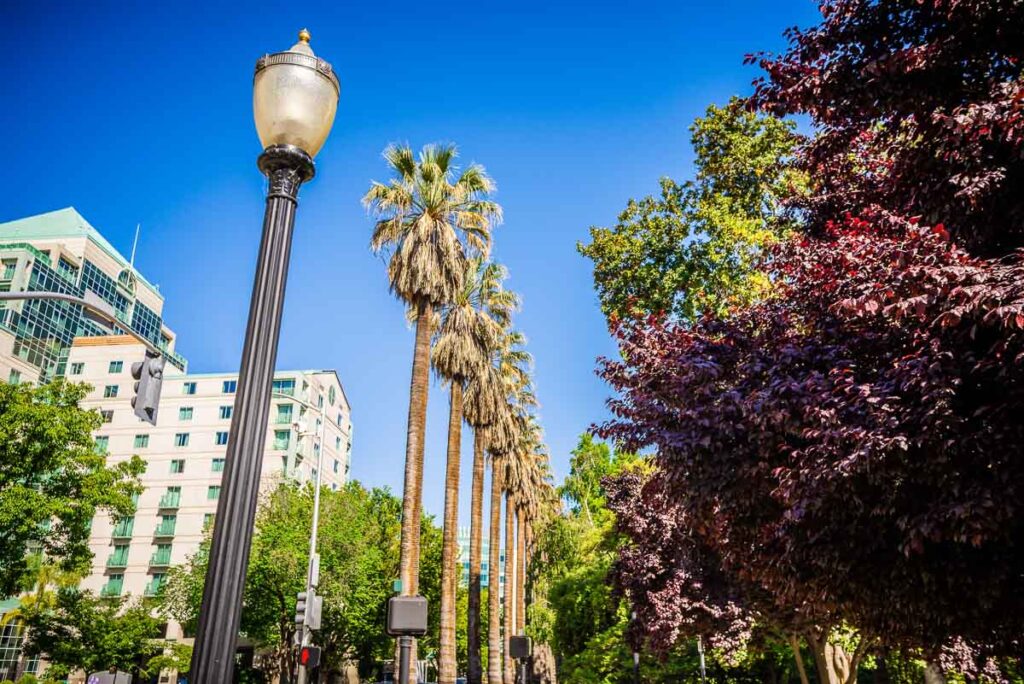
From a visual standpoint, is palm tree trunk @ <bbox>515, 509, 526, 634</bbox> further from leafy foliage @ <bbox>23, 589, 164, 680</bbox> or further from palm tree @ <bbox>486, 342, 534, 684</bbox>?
leafy foliage @ <bbox>23, 589, 164, 680</bbox>

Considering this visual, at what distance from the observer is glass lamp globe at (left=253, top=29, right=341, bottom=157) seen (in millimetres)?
3955

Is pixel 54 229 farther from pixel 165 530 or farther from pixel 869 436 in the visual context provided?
pixel 869 436

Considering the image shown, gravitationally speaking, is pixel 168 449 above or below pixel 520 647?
above

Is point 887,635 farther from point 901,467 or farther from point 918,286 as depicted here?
point 918,286

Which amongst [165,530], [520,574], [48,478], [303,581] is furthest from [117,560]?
[48,478]

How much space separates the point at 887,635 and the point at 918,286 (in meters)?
3.97

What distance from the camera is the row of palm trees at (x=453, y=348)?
21.4 meters

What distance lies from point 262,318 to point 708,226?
16.8m

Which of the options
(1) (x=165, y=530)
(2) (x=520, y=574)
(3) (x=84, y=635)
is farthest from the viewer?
(1) (x=165, y=530)

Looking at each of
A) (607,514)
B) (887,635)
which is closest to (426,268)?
(887,635)

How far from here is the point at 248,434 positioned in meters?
3.45

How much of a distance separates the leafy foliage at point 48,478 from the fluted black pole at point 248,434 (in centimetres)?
2809

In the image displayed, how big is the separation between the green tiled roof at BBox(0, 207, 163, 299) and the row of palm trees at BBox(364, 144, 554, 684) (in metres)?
60.2

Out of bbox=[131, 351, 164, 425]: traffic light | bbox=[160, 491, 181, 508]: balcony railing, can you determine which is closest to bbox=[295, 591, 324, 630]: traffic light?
bbox=[131, 351, 164, 425]: traffic light
